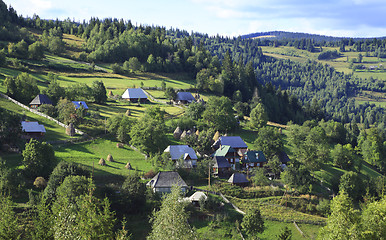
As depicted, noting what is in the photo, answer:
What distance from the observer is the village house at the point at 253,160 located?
64000 millimetres

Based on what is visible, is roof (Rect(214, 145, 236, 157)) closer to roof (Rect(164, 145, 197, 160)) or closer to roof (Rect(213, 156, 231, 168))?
roof (Rect(213, 156, 231, 168))

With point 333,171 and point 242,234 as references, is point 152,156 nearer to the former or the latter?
point 242,234

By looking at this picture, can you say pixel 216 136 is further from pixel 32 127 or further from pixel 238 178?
pixel 32 127

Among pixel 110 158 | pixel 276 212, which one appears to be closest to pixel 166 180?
pixel 110 158

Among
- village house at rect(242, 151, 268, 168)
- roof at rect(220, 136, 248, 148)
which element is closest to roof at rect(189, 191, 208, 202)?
village house at rect(242, 151, 268, 168)

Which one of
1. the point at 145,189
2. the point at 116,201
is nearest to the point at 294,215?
the point at 145,189

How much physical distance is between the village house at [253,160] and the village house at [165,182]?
14572 millimetres

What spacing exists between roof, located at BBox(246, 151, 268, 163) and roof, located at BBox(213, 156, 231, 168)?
16.0 ft

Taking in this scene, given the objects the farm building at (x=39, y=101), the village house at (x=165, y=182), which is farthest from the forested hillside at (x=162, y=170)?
the farm building at (x=39, y=101)

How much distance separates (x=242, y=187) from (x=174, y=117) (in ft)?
102

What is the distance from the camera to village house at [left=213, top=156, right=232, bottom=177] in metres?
59.6

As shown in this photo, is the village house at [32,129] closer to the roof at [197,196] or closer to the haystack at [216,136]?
the roof at [197,196]

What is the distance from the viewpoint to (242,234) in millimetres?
46906

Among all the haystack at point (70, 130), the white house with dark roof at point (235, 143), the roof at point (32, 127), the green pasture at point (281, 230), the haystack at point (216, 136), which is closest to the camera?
the green pasture at point (281, 230)
